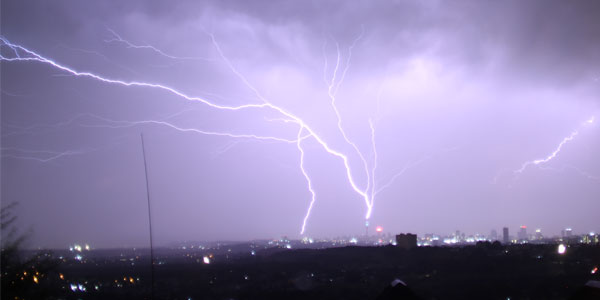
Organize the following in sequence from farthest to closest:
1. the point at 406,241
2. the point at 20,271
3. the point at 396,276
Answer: the point at 406,241 < the point at 396,276 < the point at 20,271

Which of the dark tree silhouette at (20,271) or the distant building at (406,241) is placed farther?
the distant building at (406,241)

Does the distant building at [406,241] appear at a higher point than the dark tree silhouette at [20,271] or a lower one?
lower

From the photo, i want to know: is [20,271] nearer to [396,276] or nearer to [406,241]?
[396,276]

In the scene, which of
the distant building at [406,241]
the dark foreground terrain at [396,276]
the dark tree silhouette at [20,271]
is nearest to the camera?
the dark tree silhouette at [20,271]

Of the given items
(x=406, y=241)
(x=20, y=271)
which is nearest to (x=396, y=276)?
(x=406, y=241)

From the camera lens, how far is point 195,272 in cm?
5081

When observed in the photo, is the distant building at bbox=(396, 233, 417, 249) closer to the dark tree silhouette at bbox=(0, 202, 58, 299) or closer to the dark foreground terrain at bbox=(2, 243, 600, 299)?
the dark foreground terrain at bbox=(2, 243, 600, 299)

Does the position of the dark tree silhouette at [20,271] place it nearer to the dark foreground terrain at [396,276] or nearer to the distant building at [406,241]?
the dark foreground terrain at [396,276]

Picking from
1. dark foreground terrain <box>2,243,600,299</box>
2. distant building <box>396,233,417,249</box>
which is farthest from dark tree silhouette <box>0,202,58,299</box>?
distant building <box>396,233,417,249</box>

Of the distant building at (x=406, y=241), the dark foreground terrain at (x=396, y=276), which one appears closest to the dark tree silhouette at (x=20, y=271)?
the dark foreground terrain at (x=396, y=276)

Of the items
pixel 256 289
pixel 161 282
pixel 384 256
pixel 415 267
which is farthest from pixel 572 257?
pixel 161 282

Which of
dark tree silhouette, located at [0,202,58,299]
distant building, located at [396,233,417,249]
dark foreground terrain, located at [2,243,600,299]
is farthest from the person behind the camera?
Result: distant building, located at [396,233,417,249]

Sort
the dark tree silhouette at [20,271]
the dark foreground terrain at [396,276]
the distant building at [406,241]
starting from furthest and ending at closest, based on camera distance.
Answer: the distant building at [406,241], the dark foreground terrain at [396,276], the dark tree silhouette at [20,271]

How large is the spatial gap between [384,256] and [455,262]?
37.4 ft
